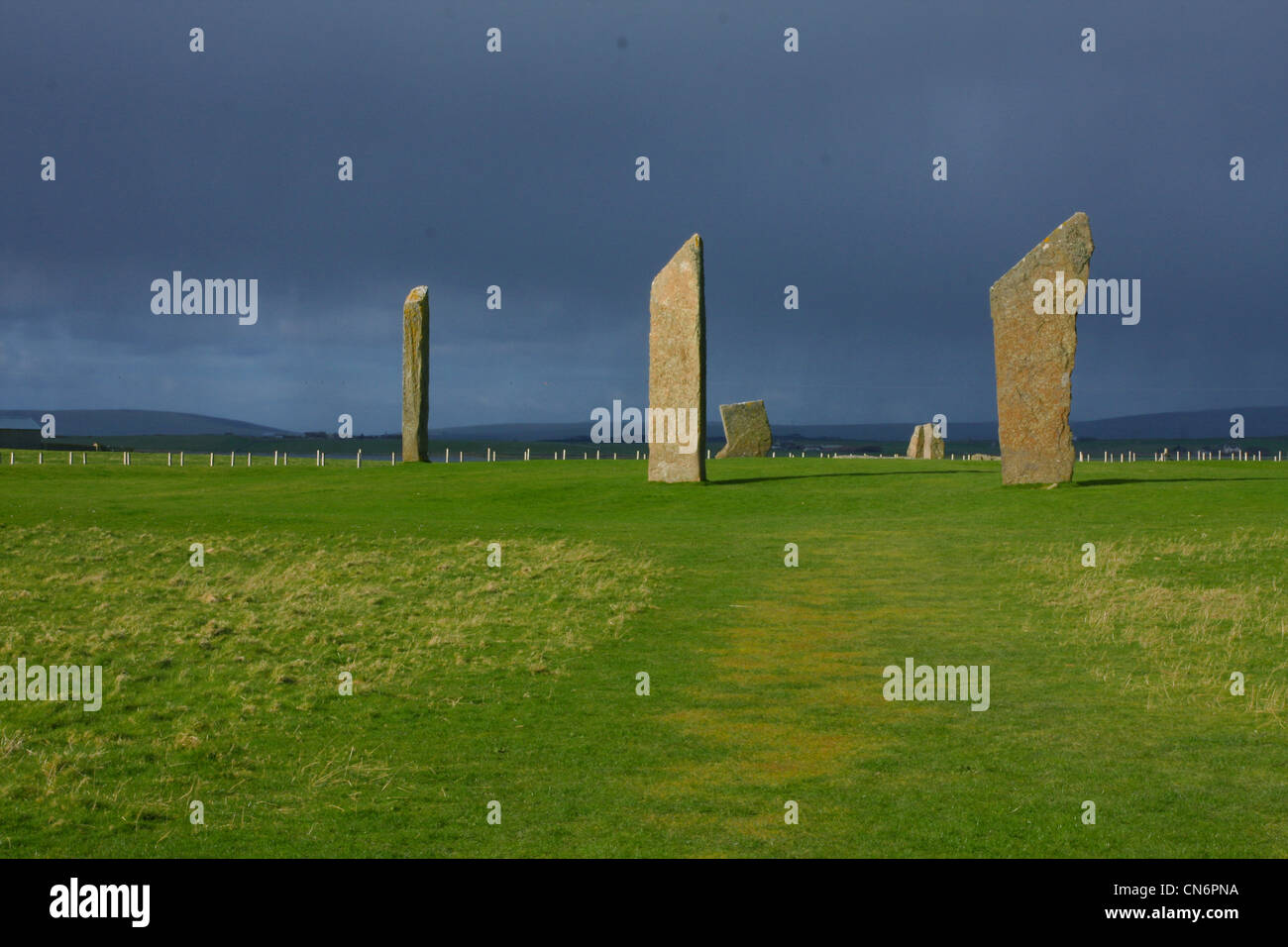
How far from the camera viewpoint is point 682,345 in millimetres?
33531

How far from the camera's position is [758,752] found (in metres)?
9.97

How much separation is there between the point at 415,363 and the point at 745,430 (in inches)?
610

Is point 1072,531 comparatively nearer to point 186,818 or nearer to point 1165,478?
point 1165,478

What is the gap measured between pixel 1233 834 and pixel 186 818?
7513mm

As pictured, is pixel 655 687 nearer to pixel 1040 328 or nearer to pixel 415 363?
pixel 1040 328

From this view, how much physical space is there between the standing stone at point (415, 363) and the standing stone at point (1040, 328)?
2364cm

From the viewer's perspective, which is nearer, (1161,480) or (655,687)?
(655,687)

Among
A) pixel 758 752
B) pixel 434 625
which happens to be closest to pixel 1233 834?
pixel 758 752

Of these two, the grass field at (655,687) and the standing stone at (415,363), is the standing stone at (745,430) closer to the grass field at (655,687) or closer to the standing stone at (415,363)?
the standing stone at (415,363)

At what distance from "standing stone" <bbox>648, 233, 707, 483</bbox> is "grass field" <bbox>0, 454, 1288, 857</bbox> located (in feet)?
22.4

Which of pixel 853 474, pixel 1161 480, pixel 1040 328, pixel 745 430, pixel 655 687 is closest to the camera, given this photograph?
pixel 655 687

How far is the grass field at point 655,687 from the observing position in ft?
26.9

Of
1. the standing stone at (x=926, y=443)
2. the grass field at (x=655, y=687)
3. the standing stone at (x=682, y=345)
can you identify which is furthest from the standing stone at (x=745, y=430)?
the grass field at (x=655, y=687)

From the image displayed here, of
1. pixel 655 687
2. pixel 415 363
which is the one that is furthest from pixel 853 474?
pixel 655 687
